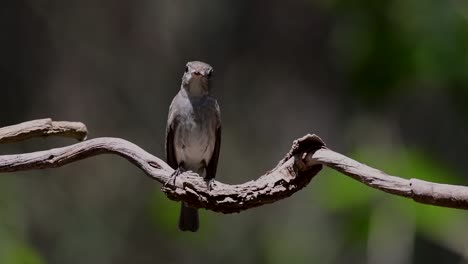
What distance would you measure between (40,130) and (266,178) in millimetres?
957

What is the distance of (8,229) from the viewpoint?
5137 mm

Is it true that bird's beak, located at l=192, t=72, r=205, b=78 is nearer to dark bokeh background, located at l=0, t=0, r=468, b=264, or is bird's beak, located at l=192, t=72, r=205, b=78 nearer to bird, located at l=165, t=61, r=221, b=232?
bird, located at l=165, t=61, r=221, b=232

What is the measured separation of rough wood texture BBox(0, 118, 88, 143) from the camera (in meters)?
3.63

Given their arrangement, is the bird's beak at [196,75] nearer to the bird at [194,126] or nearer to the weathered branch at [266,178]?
the bird at [194,126]

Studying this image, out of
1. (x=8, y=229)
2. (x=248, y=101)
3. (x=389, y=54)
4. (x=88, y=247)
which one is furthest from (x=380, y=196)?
(x=88, y=247)

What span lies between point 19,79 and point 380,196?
3.79 metres

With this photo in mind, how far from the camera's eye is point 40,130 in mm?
3631

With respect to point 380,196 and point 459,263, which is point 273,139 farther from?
point 380,196

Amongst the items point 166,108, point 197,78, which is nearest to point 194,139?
point 197,78

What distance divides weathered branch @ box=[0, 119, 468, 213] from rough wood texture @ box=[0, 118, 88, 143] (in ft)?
0.79

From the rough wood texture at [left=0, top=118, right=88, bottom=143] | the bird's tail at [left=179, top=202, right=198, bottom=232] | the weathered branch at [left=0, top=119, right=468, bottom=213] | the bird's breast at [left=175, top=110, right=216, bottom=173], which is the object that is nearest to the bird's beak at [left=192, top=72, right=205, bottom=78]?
the bird's breast at [left=175, top=110, right=216, bottom=173]

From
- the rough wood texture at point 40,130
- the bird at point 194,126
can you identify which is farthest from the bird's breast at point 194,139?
the rough wood texture at point 40,130

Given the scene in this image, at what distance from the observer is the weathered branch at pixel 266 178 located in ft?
9.41

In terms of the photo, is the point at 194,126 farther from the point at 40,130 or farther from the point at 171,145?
the point at 40,130
